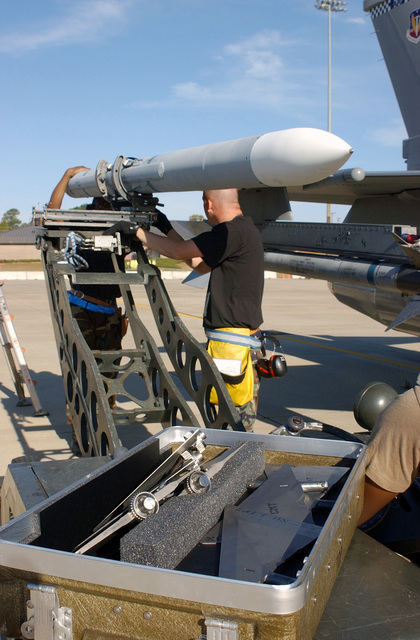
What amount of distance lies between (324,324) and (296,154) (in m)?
11.7

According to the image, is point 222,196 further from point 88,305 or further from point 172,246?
point 88,305

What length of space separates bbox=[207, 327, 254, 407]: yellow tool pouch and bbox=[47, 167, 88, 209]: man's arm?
6.22 ft

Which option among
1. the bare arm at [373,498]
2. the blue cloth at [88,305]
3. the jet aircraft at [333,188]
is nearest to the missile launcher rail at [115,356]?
the blue cloth at [88,305]

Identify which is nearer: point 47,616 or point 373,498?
point 47,616

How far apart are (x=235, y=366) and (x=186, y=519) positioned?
2298 millimetres

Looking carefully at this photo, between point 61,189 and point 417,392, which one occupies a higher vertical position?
point 61,189

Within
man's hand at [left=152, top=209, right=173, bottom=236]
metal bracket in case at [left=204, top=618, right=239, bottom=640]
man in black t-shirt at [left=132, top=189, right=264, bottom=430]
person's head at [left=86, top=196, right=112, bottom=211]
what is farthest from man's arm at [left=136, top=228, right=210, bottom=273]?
metal bracket in case at [left=204, top=618, right=239, bottom=640]

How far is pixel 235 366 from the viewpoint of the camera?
394 cm

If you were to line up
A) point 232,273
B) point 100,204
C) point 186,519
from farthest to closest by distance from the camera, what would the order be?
point 100,204 < point 232,273 < point 186,519

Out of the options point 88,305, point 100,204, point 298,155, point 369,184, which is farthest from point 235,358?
point 369,184

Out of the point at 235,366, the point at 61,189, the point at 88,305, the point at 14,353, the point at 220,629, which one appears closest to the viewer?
the point at 220,629

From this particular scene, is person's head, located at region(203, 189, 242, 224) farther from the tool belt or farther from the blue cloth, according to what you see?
the blue cloth

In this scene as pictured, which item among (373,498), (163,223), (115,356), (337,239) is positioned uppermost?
(163,223)

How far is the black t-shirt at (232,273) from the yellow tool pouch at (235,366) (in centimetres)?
10
